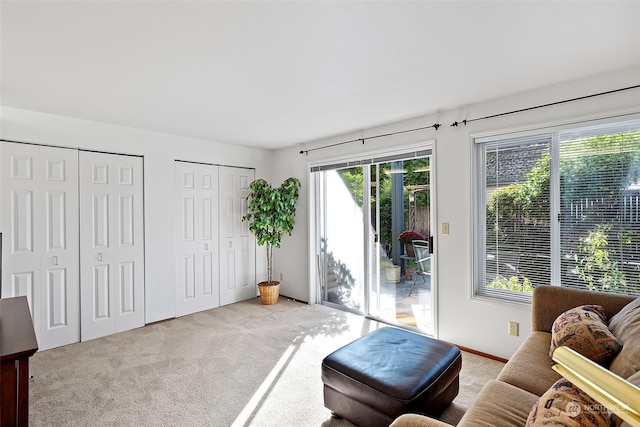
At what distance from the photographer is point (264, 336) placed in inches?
137

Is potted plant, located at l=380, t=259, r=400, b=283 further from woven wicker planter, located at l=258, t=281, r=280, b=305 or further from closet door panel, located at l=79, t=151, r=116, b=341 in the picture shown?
closet door panel, located at l=79, t=151, r=116, b=341

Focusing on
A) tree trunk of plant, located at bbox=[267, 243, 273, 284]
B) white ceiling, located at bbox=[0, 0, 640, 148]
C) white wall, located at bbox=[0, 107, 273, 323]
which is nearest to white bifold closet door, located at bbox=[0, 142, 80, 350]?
white wall, located at bbox=[0, 107, 273, 323]

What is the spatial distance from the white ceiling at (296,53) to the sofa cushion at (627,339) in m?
1.57

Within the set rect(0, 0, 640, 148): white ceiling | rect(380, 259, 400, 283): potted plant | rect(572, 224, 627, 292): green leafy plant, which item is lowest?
rect(380, 259, 400, 283): potted plant

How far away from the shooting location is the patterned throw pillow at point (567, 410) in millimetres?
962

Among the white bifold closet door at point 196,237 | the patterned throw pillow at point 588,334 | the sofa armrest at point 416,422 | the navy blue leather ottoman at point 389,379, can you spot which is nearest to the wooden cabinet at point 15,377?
the navy blue leather ottoman at point 389,379

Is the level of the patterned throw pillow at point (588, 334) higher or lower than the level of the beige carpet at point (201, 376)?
higher

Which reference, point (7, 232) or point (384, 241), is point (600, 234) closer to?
point (384, 241)

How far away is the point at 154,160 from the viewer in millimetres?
3941

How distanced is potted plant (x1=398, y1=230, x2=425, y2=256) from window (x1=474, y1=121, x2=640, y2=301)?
27.0 inches

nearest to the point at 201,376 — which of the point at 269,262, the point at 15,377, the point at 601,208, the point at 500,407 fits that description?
the point at 15,377

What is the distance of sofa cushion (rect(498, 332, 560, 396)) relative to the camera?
168 centimetres

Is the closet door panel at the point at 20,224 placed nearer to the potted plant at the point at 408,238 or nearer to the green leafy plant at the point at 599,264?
the potted plant at the point at 408,238

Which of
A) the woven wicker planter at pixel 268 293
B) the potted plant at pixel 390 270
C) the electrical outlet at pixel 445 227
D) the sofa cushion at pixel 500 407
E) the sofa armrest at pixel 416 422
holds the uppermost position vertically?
the electrical outlet at pixel 445 227
